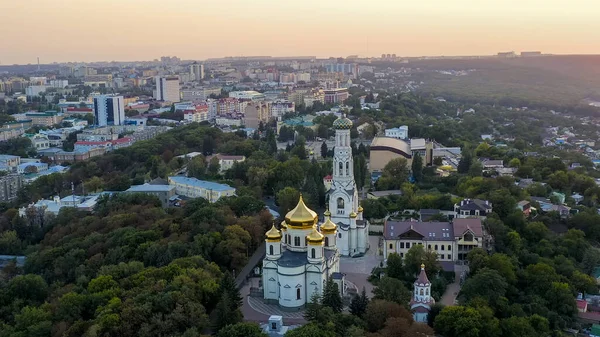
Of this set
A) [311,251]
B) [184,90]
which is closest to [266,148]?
[311,251]

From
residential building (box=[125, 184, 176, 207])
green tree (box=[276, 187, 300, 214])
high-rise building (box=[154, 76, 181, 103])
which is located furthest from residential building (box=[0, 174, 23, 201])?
high-rise building (box=[154, 76, 181, 103])

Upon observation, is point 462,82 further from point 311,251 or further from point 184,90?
point 311,251

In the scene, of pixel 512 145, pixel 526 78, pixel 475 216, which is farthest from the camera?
pixel 526 78

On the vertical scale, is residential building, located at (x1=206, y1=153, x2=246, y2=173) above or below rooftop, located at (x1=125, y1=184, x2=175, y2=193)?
above

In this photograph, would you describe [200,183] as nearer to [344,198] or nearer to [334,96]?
[344,198]

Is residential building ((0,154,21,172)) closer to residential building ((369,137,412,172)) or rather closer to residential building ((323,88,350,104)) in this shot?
residential building ((369,137,412,172))

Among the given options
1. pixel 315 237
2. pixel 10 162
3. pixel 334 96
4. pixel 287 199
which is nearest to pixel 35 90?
pixel 334 96
